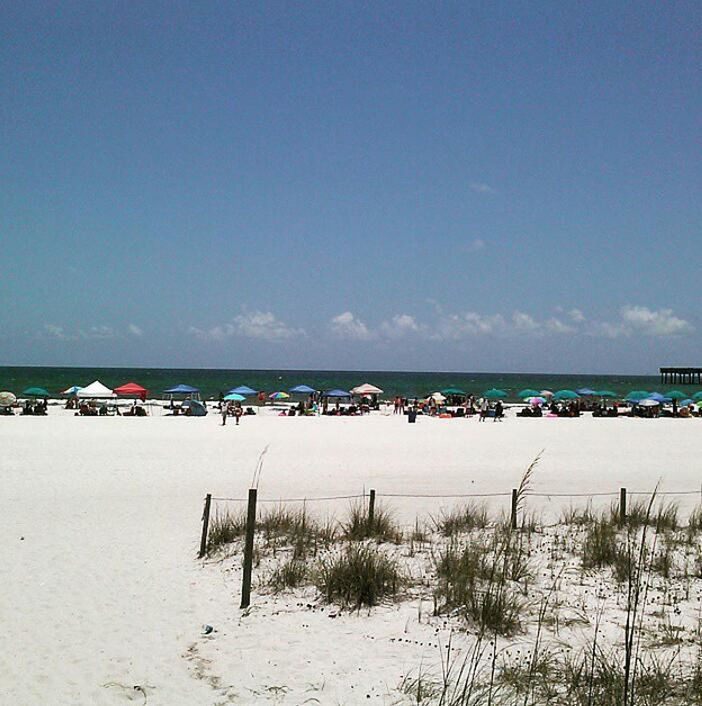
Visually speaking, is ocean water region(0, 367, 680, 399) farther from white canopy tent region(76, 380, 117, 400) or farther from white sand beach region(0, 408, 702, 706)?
white sand beach region(0, 408, 702, 706)

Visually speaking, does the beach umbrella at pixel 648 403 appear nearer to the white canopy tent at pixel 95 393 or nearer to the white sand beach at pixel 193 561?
the white sand beach at pixel 193 561

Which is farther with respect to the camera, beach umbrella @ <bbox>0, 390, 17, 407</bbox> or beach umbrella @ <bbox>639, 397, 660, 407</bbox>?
beach umbrella @ <bbox>639, 397, 660, 407</bbox>

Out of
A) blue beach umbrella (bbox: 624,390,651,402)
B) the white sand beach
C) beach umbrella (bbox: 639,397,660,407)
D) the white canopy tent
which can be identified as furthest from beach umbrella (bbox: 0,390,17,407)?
beach umbrella (bbox: 639,397,660,407)

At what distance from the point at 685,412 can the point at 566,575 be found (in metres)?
37.8

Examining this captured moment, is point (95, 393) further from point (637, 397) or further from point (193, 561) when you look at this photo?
point (637, 397)

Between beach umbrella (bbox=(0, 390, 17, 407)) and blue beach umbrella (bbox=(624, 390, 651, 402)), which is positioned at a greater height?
blue beach umbrella (bbox=(624, 390, 651, 402))

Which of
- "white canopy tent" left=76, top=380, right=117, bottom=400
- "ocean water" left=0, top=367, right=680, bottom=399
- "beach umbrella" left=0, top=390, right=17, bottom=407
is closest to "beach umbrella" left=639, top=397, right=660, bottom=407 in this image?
"ocean water" left=0, top=367, right=680, bottom=399

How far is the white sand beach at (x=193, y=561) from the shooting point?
17.2 feet

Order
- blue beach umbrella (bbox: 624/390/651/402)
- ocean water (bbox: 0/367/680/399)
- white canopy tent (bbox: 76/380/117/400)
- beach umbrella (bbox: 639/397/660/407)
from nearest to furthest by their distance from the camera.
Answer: white canopy tent (bbox: 76/380/117/400) < beach umbrella (bbox: 639/397/660/407) < blue beach umbrella (bbox: 624/390/651/402) < ocean water (bbox: 0/367/680/399)

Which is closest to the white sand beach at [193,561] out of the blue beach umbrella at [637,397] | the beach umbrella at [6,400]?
the beach umbrella at [6,400]

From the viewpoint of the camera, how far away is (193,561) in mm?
8547

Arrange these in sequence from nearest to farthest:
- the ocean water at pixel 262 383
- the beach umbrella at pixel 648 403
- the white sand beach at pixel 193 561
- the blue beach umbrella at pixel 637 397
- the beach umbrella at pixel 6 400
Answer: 1. the white sand beach at pixel 193 561
2. the beach umbrella at pixel 6 400
3. the beach umbrella at pixel 648 403
4. the blue beach umbrella at pixel 637 397
5. the ocean water at pixel 262 383

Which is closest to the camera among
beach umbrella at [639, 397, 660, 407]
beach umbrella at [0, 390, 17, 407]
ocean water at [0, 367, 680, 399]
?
beach umbrella at [0, 390, 17, 407]

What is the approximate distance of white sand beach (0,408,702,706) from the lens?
5.25 metres
